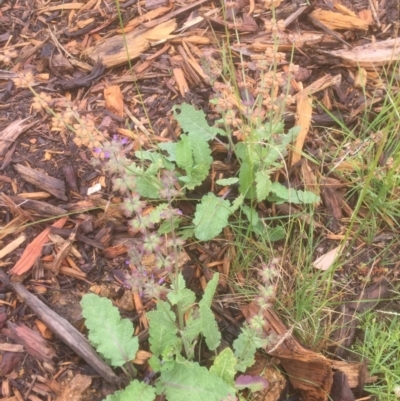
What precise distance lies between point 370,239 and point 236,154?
2.17 feet

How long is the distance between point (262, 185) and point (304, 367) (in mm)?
698

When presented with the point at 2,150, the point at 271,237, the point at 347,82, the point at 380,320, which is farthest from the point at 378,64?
the point at 2,150

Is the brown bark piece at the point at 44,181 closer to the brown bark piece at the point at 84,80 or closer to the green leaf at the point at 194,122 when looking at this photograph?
the brown bark piece at the point at 84,80

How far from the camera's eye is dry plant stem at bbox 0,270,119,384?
2.00 m

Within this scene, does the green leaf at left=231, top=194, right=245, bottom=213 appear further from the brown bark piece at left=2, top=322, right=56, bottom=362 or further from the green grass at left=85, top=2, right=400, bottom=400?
the brown bark piece at left=2, top=322, right=56, bottom=362

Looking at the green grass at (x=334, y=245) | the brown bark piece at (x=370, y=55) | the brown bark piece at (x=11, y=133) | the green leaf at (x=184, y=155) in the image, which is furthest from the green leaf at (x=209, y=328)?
the brown bark piece at (x=370, y=55)

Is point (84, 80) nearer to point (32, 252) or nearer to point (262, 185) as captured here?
point (32, 252)

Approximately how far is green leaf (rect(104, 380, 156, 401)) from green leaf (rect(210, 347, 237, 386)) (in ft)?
0.74

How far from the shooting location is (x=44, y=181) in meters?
2.33

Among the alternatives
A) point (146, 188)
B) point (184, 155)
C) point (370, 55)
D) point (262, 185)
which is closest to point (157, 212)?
point (146, 188)

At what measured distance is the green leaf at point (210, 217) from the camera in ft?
7.04

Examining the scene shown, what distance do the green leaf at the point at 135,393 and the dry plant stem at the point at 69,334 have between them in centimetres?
12

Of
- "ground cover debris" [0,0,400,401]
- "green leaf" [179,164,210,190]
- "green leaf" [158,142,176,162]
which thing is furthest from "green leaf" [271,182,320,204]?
"green leaf" [158,142,176,162]

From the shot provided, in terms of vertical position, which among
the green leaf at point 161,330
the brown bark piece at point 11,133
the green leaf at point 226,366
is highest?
the brown bark piece at point 11,133
